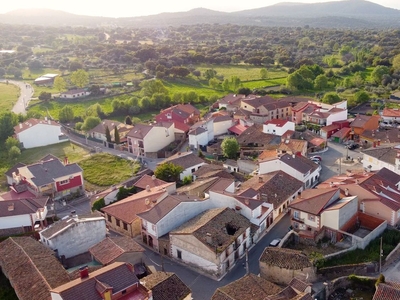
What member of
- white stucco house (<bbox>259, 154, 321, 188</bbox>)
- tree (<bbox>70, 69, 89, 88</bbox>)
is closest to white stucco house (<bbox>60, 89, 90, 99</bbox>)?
tree (<bbox>70, 69, 89, 88</bbox>)

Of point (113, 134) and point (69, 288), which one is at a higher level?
point (69, 288)

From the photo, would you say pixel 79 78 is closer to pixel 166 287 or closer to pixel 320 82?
pixel 320 82

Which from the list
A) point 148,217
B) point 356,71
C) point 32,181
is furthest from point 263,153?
point 356,71

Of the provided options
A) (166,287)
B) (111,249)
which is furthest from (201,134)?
(166,287)

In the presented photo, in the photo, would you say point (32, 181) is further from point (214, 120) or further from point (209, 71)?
point (209, 71)

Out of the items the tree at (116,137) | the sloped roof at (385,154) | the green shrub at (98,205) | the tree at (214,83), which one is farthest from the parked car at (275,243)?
the tree at (214,83)

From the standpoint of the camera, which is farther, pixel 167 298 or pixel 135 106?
pixel 135 106

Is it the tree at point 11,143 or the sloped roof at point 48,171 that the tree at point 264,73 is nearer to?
the tree at point 11,143
